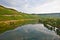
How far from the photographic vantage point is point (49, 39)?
4481 cm

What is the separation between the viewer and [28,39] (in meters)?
44.7

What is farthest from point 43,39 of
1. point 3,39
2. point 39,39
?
point 3,39

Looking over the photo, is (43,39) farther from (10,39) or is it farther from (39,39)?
(10,39)

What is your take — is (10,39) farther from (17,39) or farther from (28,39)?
(28,39)

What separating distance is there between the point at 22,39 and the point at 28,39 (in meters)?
2.00

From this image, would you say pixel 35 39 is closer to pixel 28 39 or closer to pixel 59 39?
pixel 28 39

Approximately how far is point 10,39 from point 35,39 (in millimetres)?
8099

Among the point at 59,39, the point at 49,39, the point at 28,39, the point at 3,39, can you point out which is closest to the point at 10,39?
the point at 3,39

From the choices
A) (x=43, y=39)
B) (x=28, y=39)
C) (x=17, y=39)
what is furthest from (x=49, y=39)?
(x=17, y=39)

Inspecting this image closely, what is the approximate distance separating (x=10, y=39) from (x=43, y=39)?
1054 centimetres

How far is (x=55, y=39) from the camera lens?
4409 centimetres

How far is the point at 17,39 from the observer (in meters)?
45.9

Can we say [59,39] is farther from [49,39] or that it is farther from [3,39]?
[3,39]

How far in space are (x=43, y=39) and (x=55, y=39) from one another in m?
3.70
